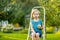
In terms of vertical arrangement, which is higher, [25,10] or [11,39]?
[25,10]

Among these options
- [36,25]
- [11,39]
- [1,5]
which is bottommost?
[11,39]

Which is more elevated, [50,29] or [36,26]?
[36,26]

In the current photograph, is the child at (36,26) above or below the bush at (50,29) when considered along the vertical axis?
above

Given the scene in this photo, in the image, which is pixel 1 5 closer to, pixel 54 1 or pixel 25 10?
pixel 54 1

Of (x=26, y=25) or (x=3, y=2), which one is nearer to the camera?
(x=3, y=2)

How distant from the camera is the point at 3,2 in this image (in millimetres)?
11258

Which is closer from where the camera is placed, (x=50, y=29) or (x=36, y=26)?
(x=36, y=26)

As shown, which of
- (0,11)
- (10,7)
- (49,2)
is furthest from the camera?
(10,7)

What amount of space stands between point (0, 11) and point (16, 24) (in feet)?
38.0

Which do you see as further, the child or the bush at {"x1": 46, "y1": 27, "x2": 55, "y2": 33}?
the bush at {"x1": 46, "y1": 27, "x2": 55, "y2": 33}

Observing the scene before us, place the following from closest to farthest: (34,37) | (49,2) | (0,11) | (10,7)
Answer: (34,37), (49,2), (0,11), (10,7)

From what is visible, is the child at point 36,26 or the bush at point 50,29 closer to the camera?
the child at point 36,26

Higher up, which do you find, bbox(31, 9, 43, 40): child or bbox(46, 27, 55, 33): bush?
bbox(31, 9, 43, 40): child

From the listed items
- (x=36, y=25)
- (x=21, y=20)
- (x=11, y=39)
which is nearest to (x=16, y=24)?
(x=21, y=20)
